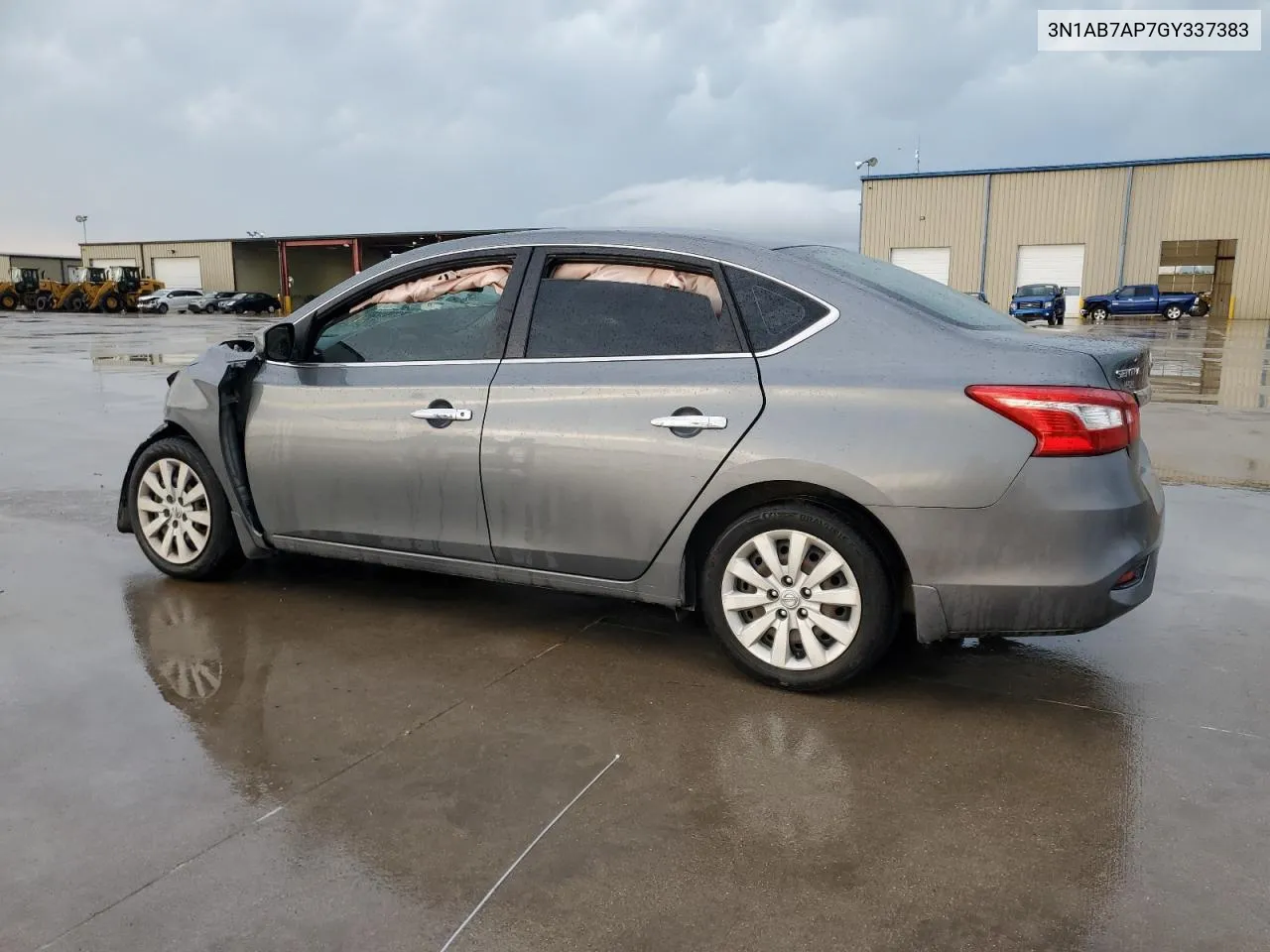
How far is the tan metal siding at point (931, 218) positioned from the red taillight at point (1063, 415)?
4272 cm

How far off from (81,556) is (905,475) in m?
4.25

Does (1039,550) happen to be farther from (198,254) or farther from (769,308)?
(198,254)

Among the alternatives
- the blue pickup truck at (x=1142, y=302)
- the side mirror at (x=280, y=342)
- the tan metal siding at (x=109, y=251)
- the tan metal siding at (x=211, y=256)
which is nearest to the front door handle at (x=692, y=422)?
the side mirror at (x=280, y=342)

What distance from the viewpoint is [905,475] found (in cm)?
335

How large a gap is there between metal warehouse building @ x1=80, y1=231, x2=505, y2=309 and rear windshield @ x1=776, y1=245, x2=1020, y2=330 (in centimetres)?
5932

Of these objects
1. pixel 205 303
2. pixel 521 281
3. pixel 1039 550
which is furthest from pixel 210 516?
pixel 205 303

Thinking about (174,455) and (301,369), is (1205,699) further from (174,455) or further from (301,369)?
(174,455)

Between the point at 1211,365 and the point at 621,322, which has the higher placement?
the point at 621,322

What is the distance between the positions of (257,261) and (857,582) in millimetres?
71520

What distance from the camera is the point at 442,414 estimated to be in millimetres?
4043

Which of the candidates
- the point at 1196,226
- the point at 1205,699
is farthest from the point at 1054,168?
the point at 1205,699

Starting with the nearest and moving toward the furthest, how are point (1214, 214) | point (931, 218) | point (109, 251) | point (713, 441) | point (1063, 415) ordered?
point (1063, 415) < point (713, 441) < point (1214, 214) < point (931, 218) < point (109, 251)

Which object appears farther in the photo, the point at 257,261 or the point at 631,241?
the point at 257,261

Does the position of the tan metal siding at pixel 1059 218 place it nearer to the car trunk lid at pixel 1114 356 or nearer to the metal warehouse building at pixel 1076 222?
the metal warehouse building at pixel 1076 222
